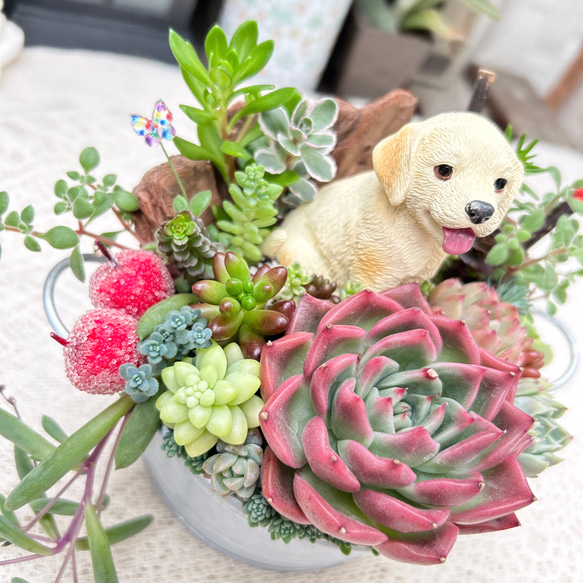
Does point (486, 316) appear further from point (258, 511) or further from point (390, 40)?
point (390, 40)

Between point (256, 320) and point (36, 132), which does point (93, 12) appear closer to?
point (36, 132)

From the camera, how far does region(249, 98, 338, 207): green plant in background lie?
1.94 feet

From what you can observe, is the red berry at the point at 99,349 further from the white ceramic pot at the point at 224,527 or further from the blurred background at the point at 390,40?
the blurred background at the point at 390,40

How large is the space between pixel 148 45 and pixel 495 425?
4.07ft

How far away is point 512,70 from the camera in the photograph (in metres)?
1.85

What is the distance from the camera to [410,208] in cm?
55

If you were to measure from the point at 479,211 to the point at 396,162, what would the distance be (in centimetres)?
9

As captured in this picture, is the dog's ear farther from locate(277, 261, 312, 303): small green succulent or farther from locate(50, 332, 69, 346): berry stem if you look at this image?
locate(50, 332, 69, 346): berry stem

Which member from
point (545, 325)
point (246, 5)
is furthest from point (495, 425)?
point (246, 5)

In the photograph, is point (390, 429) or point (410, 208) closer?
point (390, 429)

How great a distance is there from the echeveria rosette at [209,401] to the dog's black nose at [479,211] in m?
0.22

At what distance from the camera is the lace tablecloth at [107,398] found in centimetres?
62

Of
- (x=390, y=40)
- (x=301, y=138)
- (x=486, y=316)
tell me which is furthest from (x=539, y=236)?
(x=390, y=40)

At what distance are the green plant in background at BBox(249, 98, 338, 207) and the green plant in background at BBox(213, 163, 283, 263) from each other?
35mm
